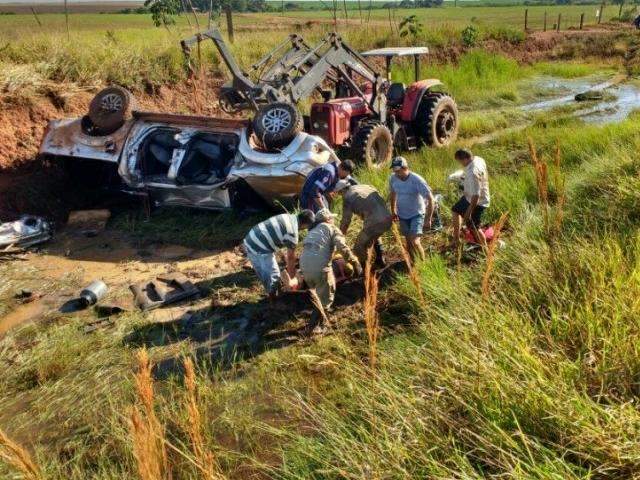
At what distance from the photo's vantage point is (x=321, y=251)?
5.28m

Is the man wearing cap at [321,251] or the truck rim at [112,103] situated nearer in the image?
the man wearing cap at [321,251]

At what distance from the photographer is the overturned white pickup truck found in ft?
24.0

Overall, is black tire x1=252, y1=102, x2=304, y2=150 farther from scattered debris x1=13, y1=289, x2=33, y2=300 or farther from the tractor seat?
the tractor seat

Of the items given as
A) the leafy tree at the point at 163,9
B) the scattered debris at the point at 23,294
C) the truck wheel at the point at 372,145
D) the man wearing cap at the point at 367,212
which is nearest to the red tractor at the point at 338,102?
the truck wheel at the point at 372,145

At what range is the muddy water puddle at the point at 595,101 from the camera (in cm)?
1479

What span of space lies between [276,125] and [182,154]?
148 centimetres

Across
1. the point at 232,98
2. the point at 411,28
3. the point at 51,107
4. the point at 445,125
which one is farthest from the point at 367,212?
the point at 411,28

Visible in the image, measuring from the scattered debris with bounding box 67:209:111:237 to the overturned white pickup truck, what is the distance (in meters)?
0.51

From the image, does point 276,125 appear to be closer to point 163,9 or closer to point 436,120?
point 436,120

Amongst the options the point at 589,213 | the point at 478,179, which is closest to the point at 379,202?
the point at 478,179

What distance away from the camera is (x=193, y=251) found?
736 centimetres

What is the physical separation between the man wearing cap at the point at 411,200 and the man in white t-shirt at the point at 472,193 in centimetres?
36

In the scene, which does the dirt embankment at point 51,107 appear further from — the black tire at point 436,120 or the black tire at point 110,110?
the black tire at point 436,120

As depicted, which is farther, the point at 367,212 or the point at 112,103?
the point at 112,103
